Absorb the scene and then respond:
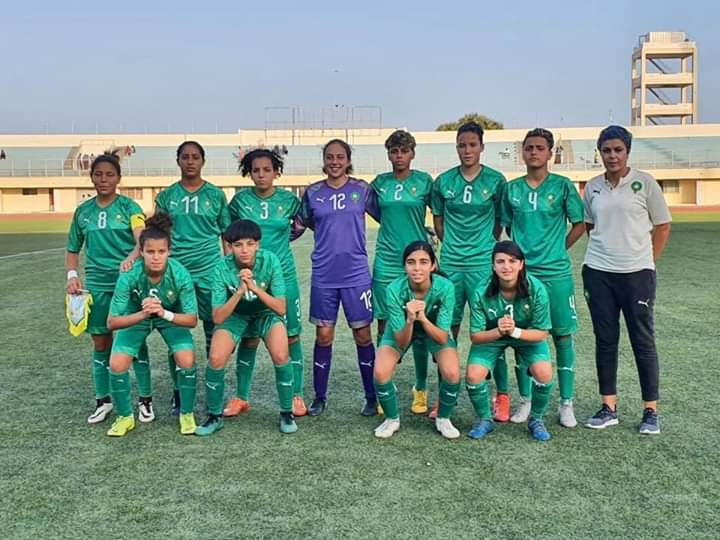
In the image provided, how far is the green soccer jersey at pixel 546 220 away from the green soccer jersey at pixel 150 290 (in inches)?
82.9

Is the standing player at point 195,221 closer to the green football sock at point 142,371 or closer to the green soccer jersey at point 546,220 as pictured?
the green football sock at point 142,371

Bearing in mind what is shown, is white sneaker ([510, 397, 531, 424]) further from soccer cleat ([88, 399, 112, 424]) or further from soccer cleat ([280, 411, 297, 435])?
soccer cleat ([88, 399, 112, 424])

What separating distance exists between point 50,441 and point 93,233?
1317 mm

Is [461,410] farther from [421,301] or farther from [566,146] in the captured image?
[566,146]

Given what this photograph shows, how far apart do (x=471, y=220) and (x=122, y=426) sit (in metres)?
2.55

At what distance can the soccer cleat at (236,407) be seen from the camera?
4645mm

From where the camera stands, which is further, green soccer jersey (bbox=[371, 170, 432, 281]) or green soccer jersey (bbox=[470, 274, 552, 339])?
green soccer jersey (bbox=[371, 170, 432, 281])

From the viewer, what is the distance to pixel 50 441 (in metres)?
4.14

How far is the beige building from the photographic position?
157ft

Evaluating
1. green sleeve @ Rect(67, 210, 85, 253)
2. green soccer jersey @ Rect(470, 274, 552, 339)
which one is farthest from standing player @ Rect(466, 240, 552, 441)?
green sleeve @ Rect(67, 210, 85, 253)

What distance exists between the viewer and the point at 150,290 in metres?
4.29

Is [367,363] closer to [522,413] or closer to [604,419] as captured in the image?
[522,413]

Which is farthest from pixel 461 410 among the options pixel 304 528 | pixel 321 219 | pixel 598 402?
pixel 304 528

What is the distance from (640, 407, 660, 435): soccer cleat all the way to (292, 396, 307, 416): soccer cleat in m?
2.11
